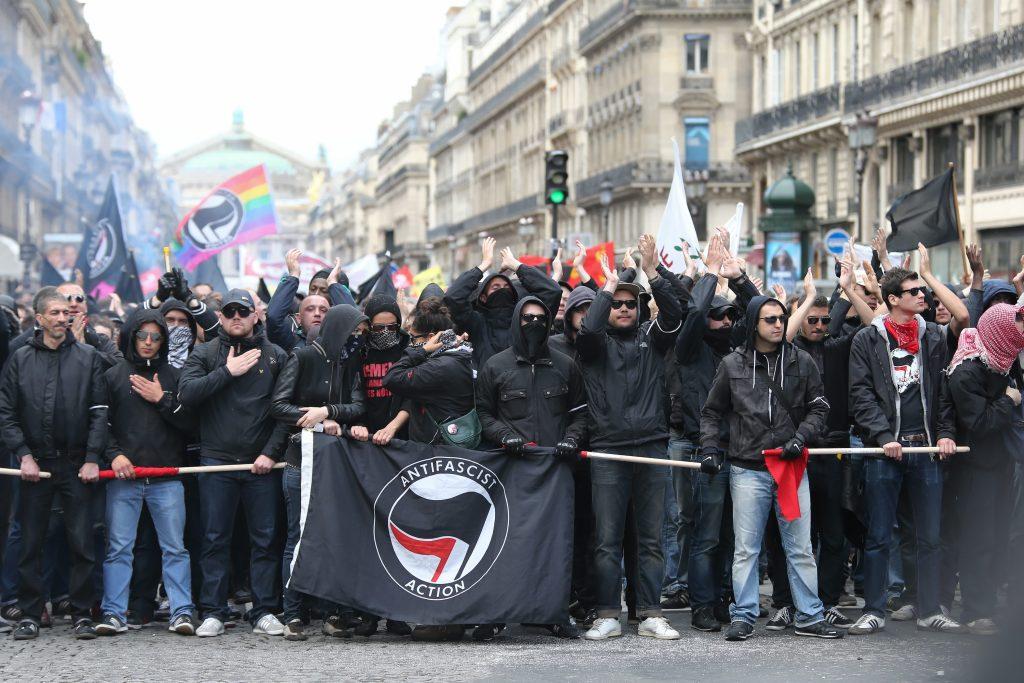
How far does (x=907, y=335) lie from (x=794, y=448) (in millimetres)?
1146

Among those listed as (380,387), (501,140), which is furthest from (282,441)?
(501,140)

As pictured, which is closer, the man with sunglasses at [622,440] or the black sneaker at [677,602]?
the man with sunglasses at [622,440]

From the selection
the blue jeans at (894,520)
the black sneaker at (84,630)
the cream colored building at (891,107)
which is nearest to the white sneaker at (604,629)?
the blue jeans at (894,520)

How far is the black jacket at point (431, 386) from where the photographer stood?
1021 cm

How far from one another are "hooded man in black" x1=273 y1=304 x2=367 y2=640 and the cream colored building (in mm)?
19062

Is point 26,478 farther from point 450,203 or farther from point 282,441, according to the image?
point 450,203

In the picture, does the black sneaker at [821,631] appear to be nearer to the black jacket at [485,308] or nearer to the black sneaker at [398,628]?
the black sneaker at [398,628]

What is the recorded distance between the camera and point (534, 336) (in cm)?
1025

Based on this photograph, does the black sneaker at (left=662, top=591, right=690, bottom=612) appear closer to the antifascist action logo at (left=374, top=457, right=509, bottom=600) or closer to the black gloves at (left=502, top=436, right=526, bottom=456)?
the antifascist action logo at (left=374, top=457, right=509, bottom=600)

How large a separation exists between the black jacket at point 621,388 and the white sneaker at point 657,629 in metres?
1.05

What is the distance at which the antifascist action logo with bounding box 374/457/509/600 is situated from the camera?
33.8ft

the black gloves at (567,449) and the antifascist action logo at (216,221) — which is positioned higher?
the antifascist action logo at (216,221)

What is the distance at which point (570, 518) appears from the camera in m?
10.4

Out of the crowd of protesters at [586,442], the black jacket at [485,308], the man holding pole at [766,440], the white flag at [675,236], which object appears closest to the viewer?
the man holding pole at [766,440]
